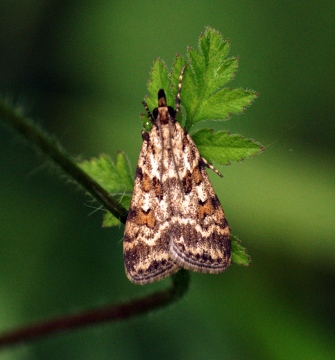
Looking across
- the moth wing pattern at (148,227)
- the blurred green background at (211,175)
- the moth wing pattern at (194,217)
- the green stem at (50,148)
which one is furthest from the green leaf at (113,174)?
the blurred green background at (211,175)

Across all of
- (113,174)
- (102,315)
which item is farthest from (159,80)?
(102,315)

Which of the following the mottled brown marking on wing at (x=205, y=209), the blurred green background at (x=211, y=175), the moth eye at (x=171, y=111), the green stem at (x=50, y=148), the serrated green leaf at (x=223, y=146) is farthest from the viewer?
the blurred green background at (x=211, y=175)

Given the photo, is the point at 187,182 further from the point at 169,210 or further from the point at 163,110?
the point at 163,110

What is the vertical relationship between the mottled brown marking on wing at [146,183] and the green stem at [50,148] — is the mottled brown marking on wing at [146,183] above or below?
below

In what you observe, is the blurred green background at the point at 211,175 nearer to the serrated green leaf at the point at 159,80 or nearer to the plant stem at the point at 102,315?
the plant stem at the point at 102,315

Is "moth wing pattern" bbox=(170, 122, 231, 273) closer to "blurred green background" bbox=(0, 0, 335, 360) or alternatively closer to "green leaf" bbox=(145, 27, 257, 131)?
"green leaf" bbox=(145, 27, 257, 131)
